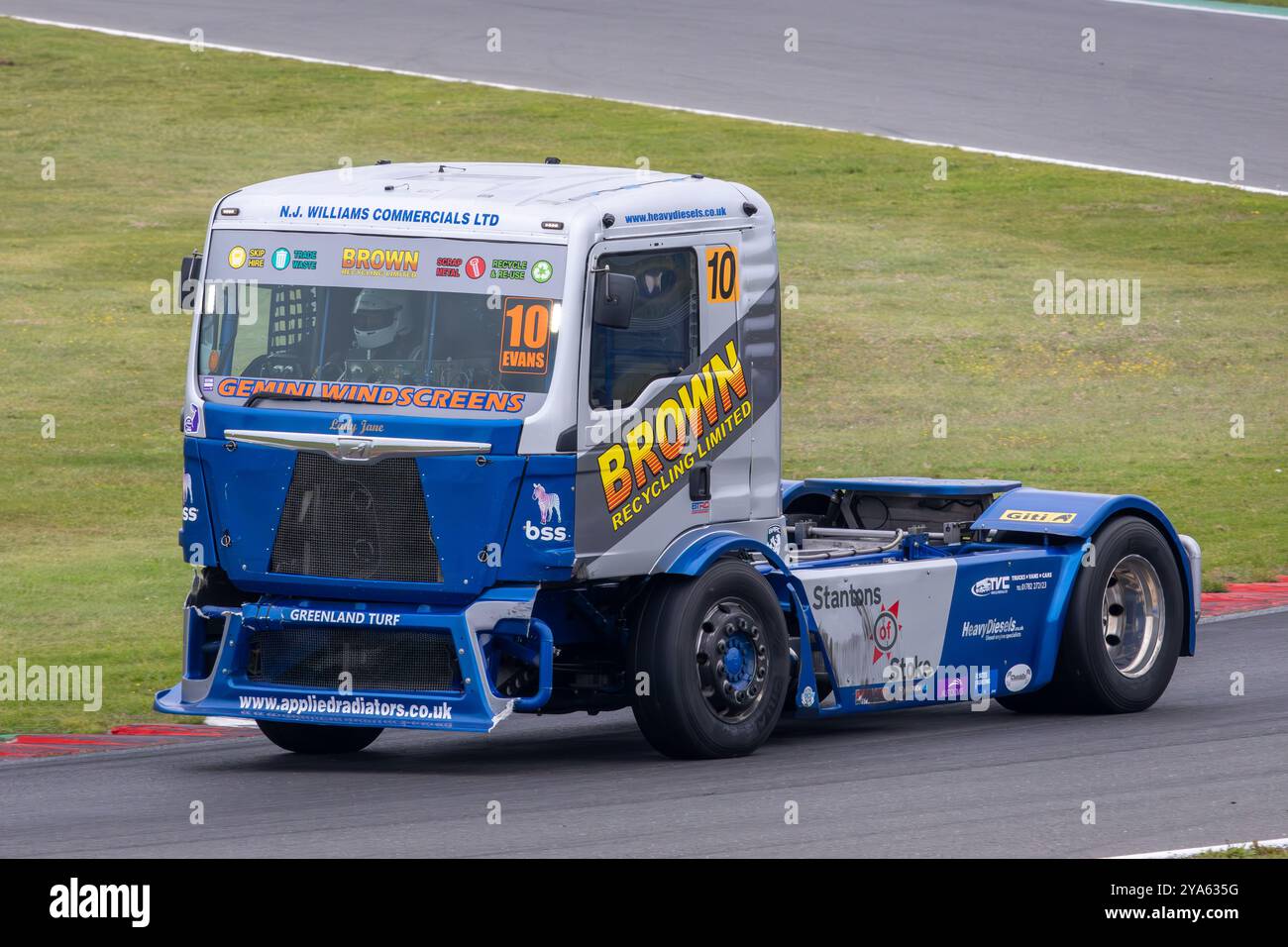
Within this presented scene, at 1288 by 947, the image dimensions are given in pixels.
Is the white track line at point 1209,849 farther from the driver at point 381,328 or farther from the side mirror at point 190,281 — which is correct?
the side mirror at point 190,281

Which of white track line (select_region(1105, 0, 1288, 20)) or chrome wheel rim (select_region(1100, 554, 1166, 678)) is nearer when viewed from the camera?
chrome wheel rim (select_region(1100, 554, 1166, 678))

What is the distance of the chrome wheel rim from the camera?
524 inches

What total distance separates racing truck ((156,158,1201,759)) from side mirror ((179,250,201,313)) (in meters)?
0.02

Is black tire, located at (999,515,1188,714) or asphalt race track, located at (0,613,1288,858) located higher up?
black tire, located at (999,515,1188,714)

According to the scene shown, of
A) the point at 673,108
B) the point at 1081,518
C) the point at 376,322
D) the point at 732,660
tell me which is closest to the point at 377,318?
the point at 376,322

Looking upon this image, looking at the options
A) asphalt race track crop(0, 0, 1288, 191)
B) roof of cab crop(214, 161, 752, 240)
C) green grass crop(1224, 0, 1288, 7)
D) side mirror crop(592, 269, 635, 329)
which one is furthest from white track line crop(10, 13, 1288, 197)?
side mirror crop(592, 269, 635, 329)

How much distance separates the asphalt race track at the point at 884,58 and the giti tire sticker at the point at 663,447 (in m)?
26.7

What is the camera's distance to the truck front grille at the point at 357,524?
10852 millimetres

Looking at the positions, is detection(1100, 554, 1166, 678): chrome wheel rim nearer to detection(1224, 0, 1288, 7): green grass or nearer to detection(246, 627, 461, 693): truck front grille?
detection(246, 627, 461, 693): truck front grille

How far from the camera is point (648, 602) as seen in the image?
1128 centimetres

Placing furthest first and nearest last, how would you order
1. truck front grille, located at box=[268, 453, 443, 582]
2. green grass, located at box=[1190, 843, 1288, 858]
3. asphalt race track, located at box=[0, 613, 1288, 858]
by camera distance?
truck front grille, located at box=[268, 453, 443, 582]
asphalt race track, located at box=[0, 613, 1288, 858]
green grass, located at box=[1190, 843, 1288, 858]

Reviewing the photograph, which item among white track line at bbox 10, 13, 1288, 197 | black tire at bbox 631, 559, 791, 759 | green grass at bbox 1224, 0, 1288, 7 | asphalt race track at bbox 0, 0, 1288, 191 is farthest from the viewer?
green grass at bbox 1224, 0, 1288, 7

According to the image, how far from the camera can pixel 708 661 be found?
37.2ft
